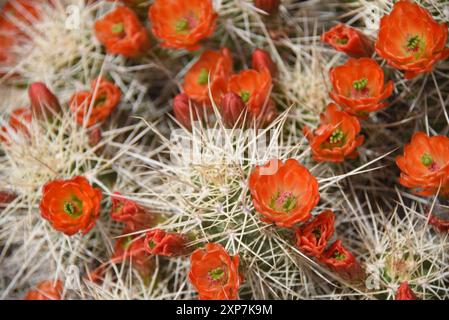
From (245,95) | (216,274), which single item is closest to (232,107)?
(245,95)

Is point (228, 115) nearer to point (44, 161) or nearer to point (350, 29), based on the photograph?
point (350, 29)

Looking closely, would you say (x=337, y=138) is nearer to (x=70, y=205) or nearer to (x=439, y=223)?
(x=439, y=223)

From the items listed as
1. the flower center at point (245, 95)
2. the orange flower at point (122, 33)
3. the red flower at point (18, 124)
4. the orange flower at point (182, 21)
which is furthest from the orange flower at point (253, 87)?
the red flower at point (18, 124)

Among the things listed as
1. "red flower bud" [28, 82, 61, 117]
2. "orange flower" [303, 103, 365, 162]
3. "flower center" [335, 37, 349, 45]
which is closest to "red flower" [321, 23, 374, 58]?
"flower center" [335, 37, 349, 45]

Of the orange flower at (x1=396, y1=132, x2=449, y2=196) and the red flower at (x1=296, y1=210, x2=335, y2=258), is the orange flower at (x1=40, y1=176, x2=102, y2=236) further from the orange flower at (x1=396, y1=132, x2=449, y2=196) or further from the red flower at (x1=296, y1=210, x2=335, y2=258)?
the orange flower at (x1=396, y1=132, x2=449, y2=196)

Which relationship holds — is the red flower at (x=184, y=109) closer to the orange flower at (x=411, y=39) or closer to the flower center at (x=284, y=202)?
the flower center at (x=284, y=202)
